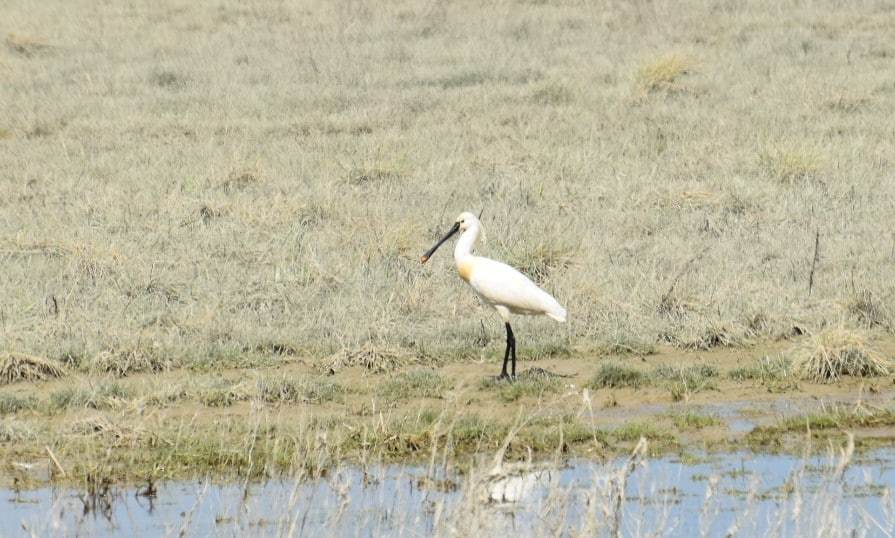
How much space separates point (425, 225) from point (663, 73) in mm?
6065

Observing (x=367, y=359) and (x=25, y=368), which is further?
(x=367, y=359)

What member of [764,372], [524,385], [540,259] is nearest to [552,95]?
[540,259]

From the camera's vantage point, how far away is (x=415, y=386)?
905 centimetres

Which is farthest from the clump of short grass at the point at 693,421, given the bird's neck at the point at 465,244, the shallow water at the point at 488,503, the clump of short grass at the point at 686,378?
the bird's neck at the point at 465,244

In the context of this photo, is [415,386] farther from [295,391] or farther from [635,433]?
[635,433]

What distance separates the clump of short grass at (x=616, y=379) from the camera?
9.11 metres

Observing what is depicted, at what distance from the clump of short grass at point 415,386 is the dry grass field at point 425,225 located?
0.08 ft

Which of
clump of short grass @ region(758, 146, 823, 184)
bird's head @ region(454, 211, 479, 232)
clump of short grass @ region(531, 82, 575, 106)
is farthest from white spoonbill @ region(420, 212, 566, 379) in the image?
clump of short grass @ region(531, 82, 575, 106)

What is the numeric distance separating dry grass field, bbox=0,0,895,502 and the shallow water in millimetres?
247

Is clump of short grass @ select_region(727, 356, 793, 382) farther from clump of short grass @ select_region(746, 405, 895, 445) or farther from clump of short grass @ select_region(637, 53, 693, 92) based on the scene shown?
clump of short grass @ select_region(637, 53, 693, 92)

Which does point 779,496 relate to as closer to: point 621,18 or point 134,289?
point 134,289

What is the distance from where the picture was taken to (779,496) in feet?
22.1

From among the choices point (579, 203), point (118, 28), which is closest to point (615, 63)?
point (579, 203)

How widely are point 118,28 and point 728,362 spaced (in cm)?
1508
